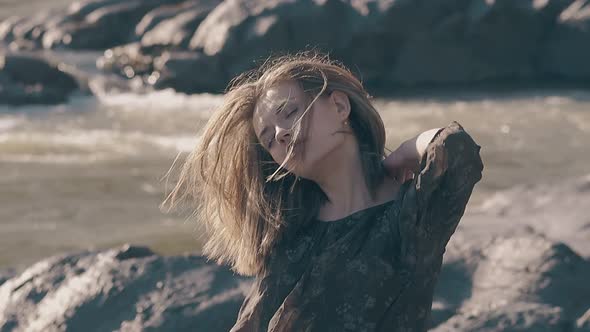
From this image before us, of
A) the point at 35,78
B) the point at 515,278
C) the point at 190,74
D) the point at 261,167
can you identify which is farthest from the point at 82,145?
the point at 261,167

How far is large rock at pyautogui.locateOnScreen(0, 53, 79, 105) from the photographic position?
1351 cm

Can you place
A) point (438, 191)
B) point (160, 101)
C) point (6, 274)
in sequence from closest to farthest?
1. point (438, 191)
2. point (6, 274)
3. point (160, 101)

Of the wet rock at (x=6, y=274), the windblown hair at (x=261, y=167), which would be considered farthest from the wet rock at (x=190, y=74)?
the windblown hair at (x=261, y=167)

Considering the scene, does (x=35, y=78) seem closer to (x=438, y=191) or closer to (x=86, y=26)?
(x=86, y=26)

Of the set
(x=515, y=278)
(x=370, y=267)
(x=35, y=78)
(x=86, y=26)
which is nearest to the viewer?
(x=370, y=267)

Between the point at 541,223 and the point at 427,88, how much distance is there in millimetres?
7412

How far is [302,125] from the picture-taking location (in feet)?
7.71

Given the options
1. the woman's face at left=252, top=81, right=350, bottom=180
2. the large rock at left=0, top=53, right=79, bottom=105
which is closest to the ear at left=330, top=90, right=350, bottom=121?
the woman's face at left=252, top=81, right=350, bottom=180

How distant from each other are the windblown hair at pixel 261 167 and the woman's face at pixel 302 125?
0.03m

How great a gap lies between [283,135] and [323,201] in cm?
20

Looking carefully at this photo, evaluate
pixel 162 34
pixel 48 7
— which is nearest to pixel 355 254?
pixel 162 34

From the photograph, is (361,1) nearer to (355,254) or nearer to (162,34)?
(162,34)

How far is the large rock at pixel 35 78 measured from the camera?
13508 millimetres

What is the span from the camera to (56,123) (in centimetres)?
1220
